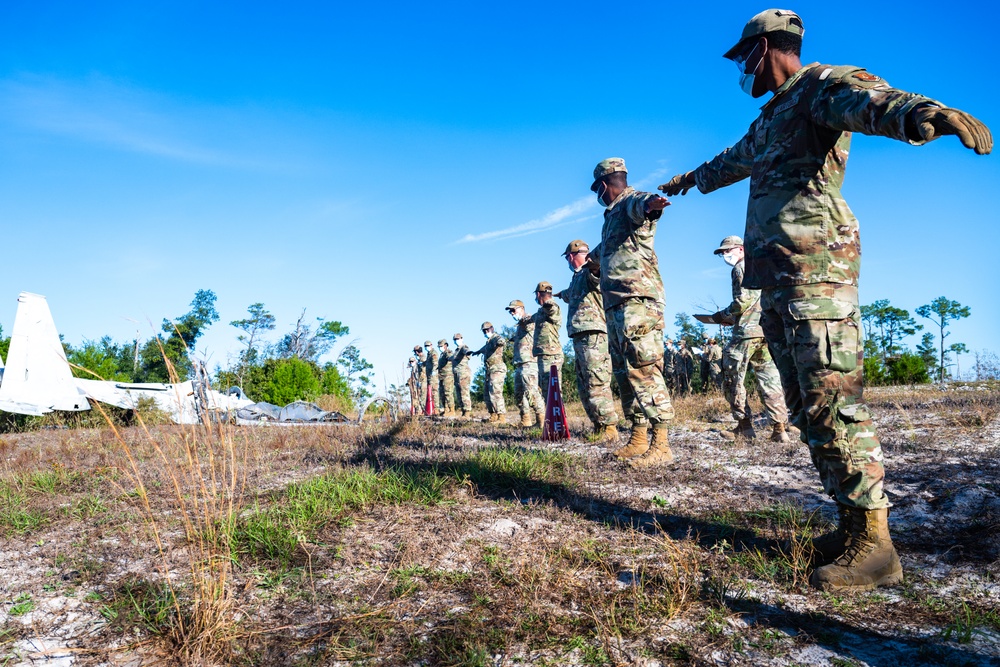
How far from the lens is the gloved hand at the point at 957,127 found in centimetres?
184

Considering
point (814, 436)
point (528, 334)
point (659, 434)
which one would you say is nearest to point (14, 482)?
point (659, 434)

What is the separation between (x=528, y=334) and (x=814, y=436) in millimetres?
9410

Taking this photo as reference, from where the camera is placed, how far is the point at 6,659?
182cm

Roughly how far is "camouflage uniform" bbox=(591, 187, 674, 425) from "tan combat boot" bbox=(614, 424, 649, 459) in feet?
0.22

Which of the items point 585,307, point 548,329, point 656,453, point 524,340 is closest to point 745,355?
point 585,307

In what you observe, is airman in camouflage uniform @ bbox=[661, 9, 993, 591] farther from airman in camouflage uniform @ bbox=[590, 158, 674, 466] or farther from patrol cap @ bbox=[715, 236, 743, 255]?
patrol cap @ bbox=[715, 236, 743, 255]

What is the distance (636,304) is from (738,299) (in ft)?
5.87

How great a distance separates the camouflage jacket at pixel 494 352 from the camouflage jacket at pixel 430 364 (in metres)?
6.00

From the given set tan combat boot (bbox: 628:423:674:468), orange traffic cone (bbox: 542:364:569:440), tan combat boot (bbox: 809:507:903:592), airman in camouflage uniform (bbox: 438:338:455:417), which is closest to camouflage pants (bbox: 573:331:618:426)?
orange traffic cone (bbox: 542:364:569:440)

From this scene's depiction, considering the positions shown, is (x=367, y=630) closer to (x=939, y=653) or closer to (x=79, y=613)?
(x=79, y=613)

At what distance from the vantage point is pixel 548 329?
9.75m

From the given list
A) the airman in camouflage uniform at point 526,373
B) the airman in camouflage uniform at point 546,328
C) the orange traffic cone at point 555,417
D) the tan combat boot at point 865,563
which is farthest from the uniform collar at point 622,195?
the airman in camouflage uniform at point 526,373

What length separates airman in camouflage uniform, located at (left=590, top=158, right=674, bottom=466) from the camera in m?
4.83

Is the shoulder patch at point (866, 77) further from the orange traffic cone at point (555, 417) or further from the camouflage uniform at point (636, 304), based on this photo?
the orange traffic cone at point (555, 417)
